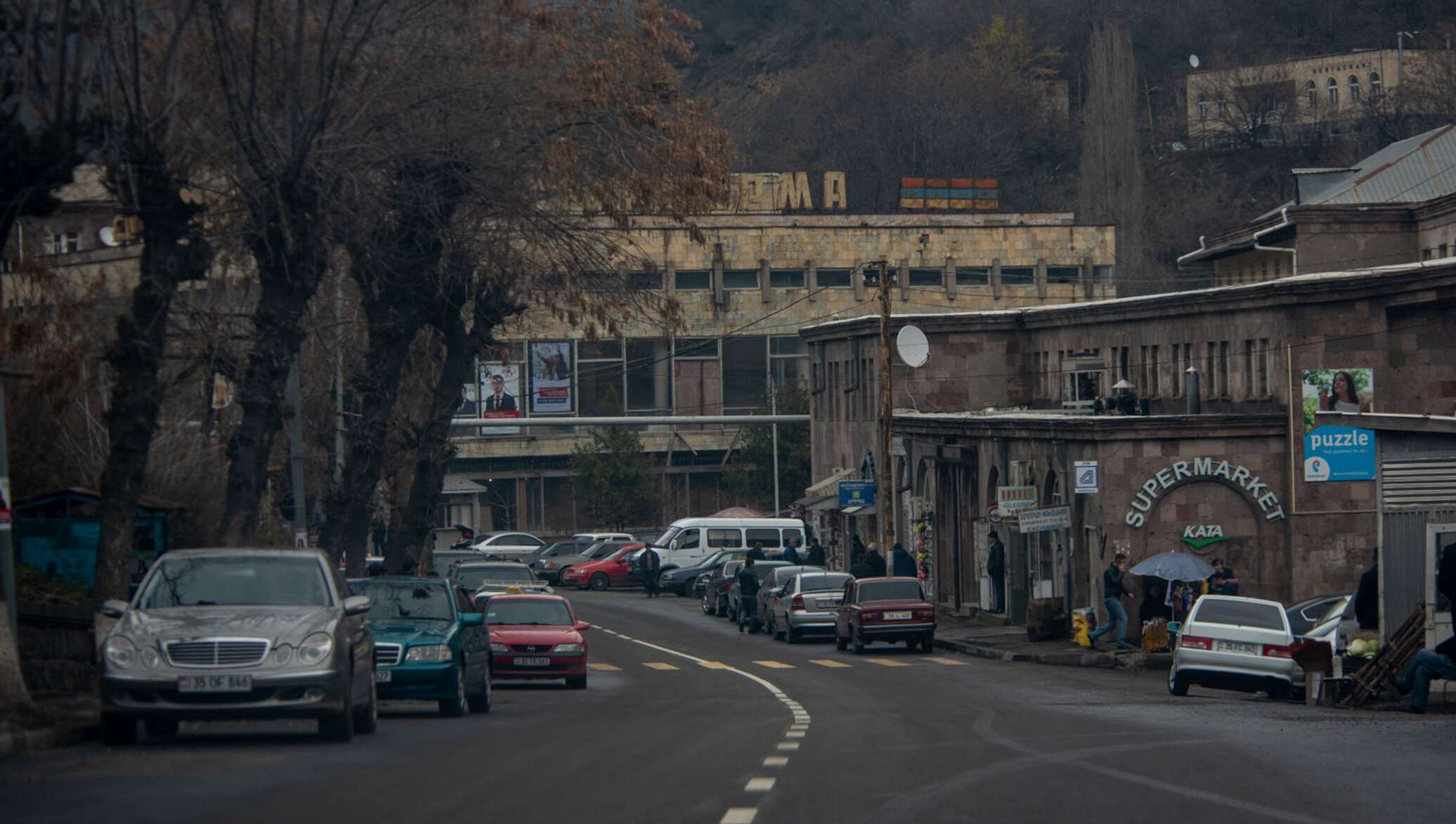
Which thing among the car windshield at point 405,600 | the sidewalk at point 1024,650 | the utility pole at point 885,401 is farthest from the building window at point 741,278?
the car windshield at point 405,600

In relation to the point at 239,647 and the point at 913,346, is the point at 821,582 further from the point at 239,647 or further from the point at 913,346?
the point at 239,647

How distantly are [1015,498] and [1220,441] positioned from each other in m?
4.80

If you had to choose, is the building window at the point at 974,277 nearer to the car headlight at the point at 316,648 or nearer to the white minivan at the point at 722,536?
the white minivan at the point at 722,536

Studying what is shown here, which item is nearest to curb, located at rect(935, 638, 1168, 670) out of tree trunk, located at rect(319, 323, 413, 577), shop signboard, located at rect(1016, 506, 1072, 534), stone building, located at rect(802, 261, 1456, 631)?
shop signboard, located at rect(1016, 506, 1072, 534)

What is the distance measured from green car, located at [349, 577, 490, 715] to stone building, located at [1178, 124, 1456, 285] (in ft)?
117

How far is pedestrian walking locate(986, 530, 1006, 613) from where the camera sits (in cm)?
4059

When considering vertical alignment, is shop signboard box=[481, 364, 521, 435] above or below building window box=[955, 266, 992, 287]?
below

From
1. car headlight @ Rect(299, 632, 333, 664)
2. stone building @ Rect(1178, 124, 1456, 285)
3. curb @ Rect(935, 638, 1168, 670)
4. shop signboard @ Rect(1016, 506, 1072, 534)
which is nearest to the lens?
car headlight @ Rect(299, 632, 333, 664)

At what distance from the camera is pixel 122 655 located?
14219mm

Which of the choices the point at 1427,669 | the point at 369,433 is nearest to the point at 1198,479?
the point at 1427,669

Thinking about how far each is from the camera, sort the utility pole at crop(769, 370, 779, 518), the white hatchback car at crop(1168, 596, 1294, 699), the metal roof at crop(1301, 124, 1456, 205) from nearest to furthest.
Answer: the white hatchback car at crop(1168, 596, 1294, 699) < the metal roof at crop(1301, 124, 1456, 205) < the utility pole at crop(769, 370, 779, 518)

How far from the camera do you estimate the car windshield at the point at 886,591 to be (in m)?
35.0

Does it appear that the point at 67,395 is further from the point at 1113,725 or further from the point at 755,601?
the point at 755,601

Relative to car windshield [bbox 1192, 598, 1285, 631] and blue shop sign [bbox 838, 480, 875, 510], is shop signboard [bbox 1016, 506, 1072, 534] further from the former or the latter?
blue shop sign [bbox 838, 480, 875, 510]
